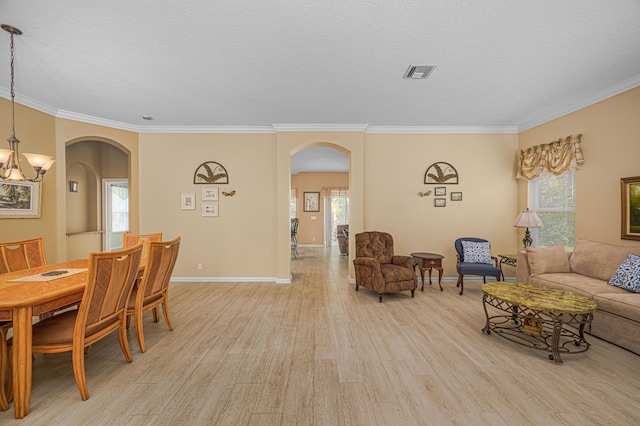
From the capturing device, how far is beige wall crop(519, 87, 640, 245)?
3316 mm

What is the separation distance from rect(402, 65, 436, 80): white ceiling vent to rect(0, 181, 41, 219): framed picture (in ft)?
17.1

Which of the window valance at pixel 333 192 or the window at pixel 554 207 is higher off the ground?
the window valance at pixel 333 192

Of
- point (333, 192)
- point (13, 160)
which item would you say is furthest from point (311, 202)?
point (13, 160)

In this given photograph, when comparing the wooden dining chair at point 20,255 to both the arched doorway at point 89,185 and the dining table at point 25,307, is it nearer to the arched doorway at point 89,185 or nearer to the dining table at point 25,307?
the dining table at point 25,307

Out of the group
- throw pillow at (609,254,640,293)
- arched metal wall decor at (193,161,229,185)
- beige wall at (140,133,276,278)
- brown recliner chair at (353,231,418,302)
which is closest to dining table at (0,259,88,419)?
beige wall at (140,133,276,278)

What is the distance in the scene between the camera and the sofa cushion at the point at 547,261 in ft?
12.1

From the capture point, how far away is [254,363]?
2426 mm

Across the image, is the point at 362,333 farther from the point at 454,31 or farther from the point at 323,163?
the point at 323,163

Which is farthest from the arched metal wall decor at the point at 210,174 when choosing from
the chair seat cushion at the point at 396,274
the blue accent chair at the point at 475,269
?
the blue accent chair at the point at 475,269

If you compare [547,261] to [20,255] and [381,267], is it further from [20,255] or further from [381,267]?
[20,255]

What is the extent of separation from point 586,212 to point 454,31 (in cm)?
339

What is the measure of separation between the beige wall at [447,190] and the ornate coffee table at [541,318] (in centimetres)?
210

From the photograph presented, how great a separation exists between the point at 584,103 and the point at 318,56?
12.8 ft

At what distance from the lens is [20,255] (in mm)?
2820
